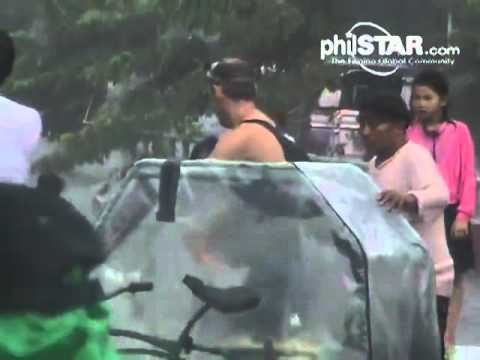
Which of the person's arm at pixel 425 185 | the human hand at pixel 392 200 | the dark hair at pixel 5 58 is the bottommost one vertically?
the person's arm at pixel 425 185

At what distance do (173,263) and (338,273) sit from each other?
0.56 metres

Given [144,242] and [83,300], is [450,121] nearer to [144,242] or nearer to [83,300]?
[144,242]

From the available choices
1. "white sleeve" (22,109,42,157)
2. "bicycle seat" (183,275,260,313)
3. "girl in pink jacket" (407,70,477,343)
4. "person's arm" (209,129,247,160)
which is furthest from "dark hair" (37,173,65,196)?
"bicycle seat" (183,275,260,313)

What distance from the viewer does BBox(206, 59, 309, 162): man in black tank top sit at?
423 centimetres

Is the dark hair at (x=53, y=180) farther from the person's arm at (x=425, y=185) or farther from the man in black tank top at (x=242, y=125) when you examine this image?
the person's arm at (x=425, y=185)

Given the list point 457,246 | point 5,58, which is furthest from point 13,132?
point 457,246

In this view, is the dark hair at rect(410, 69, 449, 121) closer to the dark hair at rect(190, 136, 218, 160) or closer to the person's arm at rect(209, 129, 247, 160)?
the dark hair at rect(190, 136, 218, 160)

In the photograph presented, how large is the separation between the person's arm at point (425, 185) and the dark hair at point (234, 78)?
2.12 feet

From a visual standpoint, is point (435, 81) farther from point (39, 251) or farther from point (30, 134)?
point (39, 251)

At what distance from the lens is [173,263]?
3693mm

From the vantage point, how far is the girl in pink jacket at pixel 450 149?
16.7 feet

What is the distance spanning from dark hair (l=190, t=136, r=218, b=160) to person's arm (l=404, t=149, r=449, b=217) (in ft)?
2.76

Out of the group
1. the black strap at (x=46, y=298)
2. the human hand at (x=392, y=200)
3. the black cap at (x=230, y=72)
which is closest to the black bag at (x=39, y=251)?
the black strap at (x=46, y=298)

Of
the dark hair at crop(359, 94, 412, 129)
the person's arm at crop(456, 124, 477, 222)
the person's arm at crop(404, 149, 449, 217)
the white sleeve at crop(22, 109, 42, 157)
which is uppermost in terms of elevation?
the white sleeve at crop(22, 109, 42, 157)
